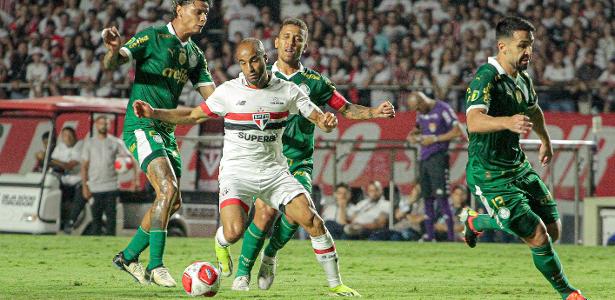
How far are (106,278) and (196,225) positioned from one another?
28.0 ft

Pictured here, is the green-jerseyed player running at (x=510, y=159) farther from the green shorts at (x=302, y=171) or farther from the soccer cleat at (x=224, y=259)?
the soccer cleat at (x=224, y=259)

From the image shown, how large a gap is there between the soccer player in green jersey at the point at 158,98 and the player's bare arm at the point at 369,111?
62.5 inches

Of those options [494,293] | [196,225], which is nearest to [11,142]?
[196,225]

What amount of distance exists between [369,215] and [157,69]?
8.88 meters

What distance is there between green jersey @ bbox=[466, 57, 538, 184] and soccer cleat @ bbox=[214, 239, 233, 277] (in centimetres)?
220

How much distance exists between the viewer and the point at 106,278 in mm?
10086

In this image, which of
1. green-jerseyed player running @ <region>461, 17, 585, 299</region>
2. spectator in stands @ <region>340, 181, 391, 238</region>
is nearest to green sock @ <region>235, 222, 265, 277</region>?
green-jerseyed player running @ <region>461, 17, 585, 299</region>

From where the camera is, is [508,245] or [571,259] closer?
[571,259]

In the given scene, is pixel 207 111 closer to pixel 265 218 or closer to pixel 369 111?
pixel 265 218

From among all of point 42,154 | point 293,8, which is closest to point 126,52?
point 42,154

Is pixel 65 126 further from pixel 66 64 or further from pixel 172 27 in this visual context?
pixel 172 27

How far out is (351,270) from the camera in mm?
11562

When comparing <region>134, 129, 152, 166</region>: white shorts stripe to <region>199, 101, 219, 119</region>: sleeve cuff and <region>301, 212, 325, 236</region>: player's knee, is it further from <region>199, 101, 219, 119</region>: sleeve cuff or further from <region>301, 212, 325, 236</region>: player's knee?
<region>301, 212, 325, 236</region>: player's knee

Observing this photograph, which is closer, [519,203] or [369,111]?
[519,203]
